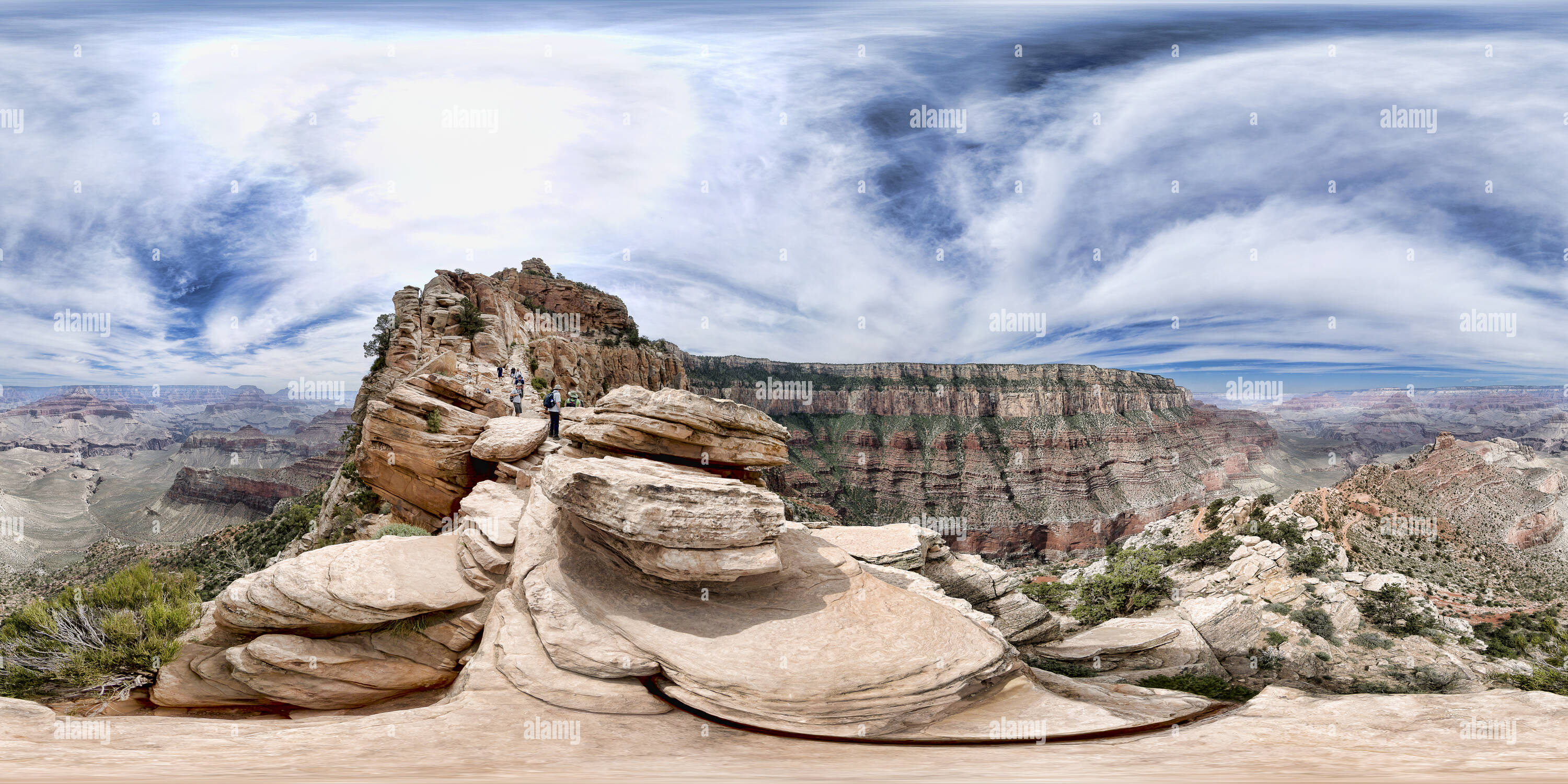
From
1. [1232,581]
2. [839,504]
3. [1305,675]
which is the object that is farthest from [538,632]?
[839,504]

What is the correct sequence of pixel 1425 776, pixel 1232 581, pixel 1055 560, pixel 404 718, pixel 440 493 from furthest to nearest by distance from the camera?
pixel 1055 560
pixel 1232 581
pixel 440 493
pixel 404 718
pixel 1425 776

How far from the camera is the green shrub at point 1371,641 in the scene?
29.4 meters

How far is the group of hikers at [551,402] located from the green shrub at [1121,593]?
31176 mm

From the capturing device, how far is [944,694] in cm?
1408

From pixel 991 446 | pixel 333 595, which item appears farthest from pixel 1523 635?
pixel 991 446

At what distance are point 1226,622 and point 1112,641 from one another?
33.6 feet

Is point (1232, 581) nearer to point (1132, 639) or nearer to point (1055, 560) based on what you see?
point (1132, 639)

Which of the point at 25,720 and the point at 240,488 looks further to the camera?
the point at 240,488

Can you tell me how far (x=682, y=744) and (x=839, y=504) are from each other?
120 m

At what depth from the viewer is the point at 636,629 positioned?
14.6 m

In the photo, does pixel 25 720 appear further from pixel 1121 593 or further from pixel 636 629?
pixel 1121 593

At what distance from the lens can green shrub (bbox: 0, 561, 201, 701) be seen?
14.0 meters

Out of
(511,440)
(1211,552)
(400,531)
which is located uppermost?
(511,440)

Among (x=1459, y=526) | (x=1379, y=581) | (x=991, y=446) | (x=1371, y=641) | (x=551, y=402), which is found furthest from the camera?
(x=991, y=446)
